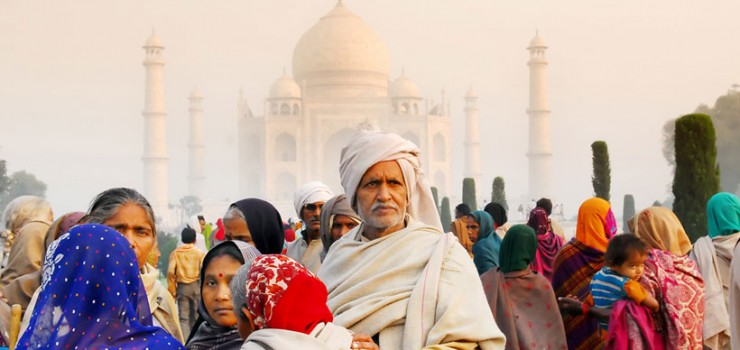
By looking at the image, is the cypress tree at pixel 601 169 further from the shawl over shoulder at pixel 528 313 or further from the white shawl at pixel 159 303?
the white shawl at pixel 159 303

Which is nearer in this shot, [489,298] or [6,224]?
[489,298]

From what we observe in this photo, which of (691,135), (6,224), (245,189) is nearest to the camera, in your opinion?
(6,224)

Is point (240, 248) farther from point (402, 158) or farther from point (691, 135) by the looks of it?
point (691, 135)

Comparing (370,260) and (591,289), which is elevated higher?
(370,260)

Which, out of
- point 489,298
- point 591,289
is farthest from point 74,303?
point 591,289

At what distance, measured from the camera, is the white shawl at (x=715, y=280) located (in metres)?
3.40

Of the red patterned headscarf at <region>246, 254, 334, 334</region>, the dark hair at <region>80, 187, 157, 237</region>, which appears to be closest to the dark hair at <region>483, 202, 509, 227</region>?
the dark hair at <region>80, 187, 157, 237</region>

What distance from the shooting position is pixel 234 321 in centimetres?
204

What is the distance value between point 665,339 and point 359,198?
5.00 feet

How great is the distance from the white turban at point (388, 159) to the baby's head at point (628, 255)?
1.17m

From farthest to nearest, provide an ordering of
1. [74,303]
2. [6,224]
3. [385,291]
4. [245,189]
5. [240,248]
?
[245,189] → [6,224] → [240,248] → [385,291] → [74,303]

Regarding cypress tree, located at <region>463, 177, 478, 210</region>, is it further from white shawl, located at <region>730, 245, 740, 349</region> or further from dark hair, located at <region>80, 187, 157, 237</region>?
dark hair, located at <region>80, 187, 157, 237</region>

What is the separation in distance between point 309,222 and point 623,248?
1.16 metres

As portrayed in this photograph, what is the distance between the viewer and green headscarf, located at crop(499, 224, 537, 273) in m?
3.18
